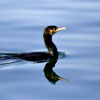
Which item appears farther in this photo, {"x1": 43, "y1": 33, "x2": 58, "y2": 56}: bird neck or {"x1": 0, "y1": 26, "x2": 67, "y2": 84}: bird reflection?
{"x1": 43, "y1": 33, "x2": 58, "y2": 56}: bird neck

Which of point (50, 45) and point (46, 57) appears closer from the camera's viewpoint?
point (46, 57)

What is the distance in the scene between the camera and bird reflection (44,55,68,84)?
12391mm

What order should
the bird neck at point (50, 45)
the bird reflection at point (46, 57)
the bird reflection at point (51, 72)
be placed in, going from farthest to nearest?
the bird neck at point (50, 45) → the bird reflection at point (46, 57) → the bird reflection at point (51, 72)

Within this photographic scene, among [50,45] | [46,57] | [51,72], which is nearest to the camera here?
[51,72]

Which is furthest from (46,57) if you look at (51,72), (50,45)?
(51,72)

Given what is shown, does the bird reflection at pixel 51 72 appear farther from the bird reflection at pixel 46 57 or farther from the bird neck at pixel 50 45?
the bird neck at pixel 50 45

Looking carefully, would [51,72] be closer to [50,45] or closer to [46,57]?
[46,57]

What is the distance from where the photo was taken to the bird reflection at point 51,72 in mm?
12391

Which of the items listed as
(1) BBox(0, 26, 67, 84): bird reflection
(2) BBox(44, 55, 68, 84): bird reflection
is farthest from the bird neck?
(2) BBox(44, 55, 68, 84): bird reflection

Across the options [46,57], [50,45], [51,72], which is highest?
[50,45]

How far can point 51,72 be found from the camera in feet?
43.0

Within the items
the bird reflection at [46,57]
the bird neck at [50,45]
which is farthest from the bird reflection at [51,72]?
the bird neck at [50,45]

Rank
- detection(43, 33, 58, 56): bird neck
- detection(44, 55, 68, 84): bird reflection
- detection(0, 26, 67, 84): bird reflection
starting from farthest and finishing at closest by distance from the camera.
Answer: detection(43, 33, 58, 56): bird neck < detection(0, 26, 67, 84): bird reflection < detection(44, 55, 68, 84): bird reflection

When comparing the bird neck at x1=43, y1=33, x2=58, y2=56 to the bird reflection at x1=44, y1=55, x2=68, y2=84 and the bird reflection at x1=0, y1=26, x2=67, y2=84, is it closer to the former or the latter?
the bird reflection at x1=0, y1=26, x2=67, y2=84
